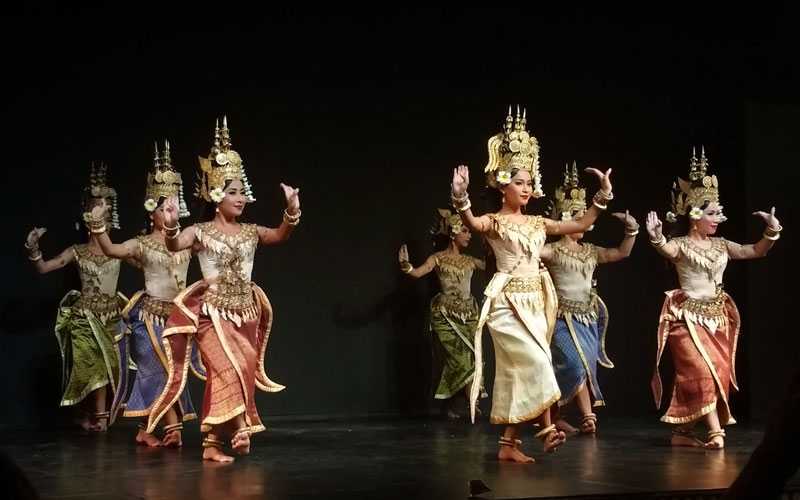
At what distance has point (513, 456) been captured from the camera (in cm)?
575

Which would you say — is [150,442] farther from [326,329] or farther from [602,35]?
[602,35]

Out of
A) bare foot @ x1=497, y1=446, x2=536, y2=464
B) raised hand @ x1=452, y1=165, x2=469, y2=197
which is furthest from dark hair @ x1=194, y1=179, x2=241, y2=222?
bare foot @ x1=497, y1=446, x2=536, y2=464

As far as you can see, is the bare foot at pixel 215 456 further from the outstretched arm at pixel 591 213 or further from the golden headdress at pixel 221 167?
the outstretched arm at pixel 591 213

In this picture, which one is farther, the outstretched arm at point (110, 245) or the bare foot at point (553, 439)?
the outstretched arm at point (110, 245)

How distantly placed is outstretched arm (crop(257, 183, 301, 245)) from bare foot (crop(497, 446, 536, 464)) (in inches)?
60.0

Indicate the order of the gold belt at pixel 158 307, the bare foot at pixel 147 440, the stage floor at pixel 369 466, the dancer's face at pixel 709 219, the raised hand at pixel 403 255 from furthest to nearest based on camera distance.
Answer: the raised hand at pixel 403 255 < the gold belt at pixel 158 307 < the dancer's face at pixel 709 219 < the bare foot at pixel 147 440 < the stage floor at pixel 369 466

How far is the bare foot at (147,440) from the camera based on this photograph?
21.3 feet

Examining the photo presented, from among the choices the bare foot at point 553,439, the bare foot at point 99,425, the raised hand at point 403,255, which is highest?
the raised hand at point 403,255

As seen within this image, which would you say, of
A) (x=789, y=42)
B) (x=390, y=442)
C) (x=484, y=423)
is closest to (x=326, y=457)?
(x=390, y=442)

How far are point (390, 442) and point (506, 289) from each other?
149 centimetres

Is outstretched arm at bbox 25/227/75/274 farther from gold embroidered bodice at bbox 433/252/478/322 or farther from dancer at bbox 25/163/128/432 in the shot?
gold embroidered bodice at bbox 433/252/478/322

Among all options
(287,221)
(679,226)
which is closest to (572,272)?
(679,226)

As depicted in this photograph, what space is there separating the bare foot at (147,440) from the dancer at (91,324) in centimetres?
106

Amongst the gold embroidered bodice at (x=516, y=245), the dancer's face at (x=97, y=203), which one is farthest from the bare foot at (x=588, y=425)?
the dancer's face at (x=97, y=203)
